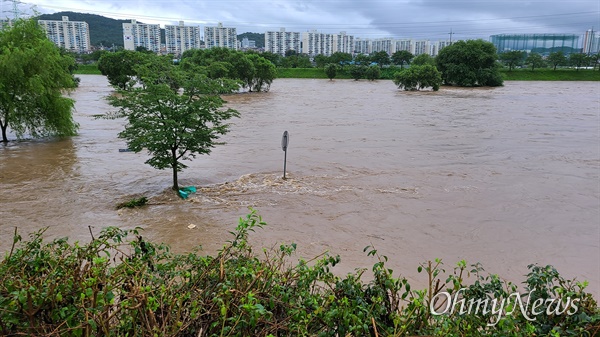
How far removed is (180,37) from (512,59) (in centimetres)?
14582

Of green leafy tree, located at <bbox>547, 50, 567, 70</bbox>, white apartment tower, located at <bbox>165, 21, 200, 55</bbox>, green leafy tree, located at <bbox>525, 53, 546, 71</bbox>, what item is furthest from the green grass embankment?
white apartment tower, located at <bbox>165, 21, 200, 55</bbox>

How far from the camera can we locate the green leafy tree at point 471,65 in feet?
199

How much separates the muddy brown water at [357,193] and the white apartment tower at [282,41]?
17933 cm

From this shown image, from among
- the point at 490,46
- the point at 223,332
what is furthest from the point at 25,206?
the point at 490,46

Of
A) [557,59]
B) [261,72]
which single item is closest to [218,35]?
[557,59]

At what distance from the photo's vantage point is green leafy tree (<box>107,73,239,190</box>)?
1191cm

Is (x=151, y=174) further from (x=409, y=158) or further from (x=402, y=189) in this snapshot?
(x=409, y=158)

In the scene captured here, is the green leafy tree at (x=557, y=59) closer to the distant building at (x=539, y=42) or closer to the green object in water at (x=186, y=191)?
the distant building at (x=539, y=42)

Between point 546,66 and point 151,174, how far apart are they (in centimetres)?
8681

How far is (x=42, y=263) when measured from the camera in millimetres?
3328

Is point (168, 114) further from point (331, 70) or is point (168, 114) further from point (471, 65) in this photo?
point (331, 70)

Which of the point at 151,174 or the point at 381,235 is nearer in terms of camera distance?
the point at 381,235

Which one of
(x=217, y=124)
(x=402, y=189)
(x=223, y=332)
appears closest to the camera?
(x=223, y=332)

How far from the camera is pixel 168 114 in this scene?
12.0m
